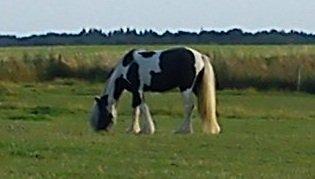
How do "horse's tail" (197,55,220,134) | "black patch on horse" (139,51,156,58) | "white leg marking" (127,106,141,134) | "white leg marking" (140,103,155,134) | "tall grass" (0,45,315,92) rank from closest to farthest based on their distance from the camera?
1. "white leg marking" (140,103,155,134)
2. "horse's tail" (197,55,220,134)
3. "white leg marking" (127,106,141,134)
4. "black patch on horse" (139,51,156,58)
5. "tall grass" (0,45,315,92)

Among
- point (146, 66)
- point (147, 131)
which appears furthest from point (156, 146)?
point (146, 66)

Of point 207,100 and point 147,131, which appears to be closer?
point 147,131

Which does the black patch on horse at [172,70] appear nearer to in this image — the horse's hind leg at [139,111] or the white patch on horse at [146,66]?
the white patch on horse at [146,66]

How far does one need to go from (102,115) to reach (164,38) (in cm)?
9601

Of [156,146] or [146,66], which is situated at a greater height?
[146,66]

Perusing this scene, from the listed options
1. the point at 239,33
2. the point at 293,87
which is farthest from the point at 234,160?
the point at 239,33

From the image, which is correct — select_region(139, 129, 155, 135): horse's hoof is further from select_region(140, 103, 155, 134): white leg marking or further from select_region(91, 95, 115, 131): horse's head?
select_region(91, 95, 115, 131): horse's head

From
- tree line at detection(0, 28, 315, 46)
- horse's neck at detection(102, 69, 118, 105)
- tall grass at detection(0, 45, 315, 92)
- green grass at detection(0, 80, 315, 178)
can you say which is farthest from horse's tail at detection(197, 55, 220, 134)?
tree line at detection(0, 28, 315, 46)

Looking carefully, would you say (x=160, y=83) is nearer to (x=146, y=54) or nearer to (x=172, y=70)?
(x=172, y=70)

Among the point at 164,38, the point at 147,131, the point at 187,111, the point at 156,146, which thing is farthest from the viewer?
the point at 164,38

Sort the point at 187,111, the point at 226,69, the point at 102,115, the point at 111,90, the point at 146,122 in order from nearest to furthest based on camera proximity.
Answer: the point at 146,122, the point at 187,111, the point at 102,115, the point at 111,90, the point at 226,69

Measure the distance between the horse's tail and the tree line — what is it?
304 ft

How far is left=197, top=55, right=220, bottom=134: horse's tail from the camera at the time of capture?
22.2 m

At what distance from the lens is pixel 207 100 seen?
72.6 feet
